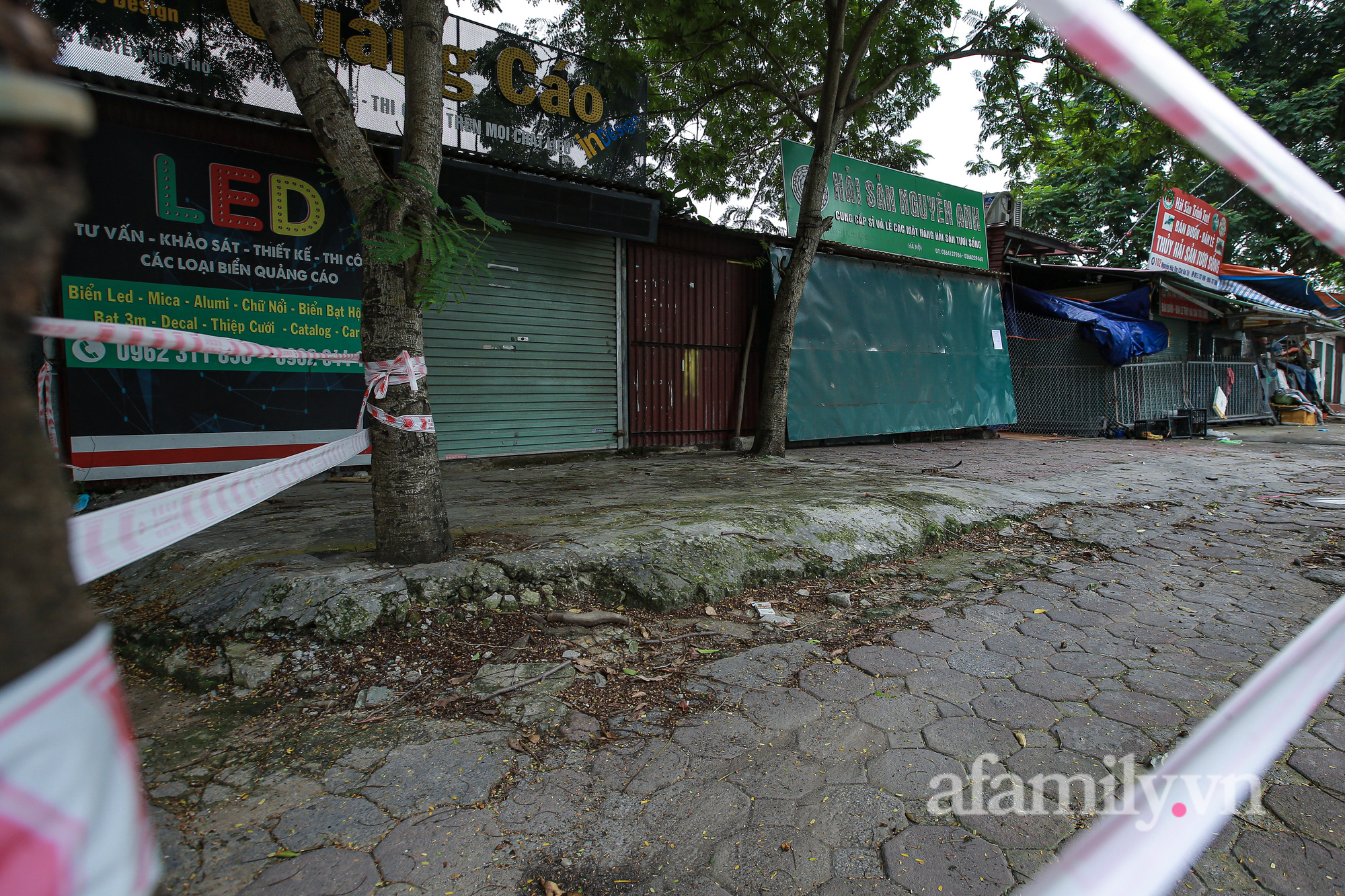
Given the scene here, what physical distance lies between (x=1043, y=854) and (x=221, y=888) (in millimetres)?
2042

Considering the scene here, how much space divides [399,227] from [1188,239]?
1662 centimetres

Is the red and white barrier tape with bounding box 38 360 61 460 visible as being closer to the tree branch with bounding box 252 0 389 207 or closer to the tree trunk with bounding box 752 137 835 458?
the tree branch with bounding box 252 0 389 207

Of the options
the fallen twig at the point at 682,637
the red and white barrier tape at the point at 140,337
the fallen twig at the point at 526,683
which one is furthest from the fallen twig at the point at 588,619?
the red and white barrier tape at the point at 140,337

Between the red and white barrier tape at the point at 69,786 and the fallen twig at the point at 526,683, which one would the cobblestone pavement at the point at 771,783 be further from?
the red and white barrier tape at the point at 69,786

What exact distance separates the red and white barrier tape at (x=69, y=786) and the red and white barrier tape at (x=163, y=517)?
0.87m

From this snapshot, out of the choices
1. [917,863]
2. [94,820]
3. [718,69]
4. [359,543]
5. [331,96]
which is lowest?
[917,863]

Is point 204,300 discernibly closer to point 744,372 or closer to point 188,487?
point 188,487

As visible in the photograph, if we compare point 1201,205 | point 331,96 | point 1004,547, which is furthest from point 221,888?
point 1201,205

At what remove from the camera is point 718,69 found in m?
9.51

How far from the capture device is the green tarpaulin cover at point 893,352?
378 inches

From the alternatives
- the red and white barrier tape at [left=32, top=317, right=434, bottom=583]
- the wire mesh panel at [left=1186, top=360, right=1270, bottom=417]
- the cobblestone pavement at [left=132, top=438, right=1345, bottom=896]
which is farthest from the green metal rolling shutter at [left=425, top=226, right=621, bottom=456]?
the wire mesh panel at [left=1186, top=360, right=1270, bottom=417]

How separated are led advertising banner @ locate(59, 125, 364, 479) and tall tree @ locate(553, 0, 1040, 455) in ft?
14.0

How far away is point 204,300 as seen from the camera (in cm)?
551

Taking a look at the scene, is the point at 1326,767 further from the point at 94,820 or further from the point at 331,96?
the point at 331,96
